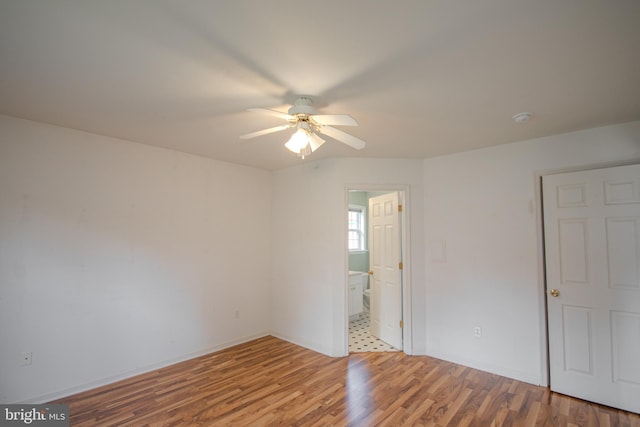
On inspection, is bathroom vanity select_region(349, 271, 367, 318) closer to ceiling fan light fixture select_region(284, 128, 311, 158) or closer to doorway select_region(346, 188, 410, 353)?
doorway select_region(346, 188, 410, 353)

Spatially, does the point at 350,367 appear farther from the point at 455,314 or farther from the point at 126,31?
the point at 126,31

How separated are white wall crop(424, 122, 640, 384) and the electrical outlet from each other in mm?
4118

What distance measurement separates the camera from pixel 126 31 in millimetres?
1500

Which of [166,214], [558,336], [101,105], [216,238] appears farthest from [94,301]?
[558,336]

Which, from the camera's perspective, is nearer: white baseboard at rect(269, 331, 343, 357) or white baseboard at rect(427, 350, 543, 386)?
white baseboard at rect(427, 350, 543, 386)

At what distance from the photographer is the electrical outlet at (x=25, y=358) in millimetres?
2580

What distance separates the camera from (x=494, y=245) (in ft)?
10.8

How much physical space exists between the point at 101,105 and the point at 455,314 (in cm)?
416

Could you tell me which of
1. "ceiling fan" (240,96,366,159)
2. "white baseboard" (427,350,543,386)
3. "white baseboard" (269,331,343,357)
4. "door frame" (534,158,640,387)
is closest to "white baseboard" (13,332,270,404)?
"white baseboard" (269,331,343,357)

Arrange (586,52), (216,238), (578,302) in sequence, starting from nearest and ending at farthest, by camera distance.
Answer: (586,52) < (578,302) < (216,238)

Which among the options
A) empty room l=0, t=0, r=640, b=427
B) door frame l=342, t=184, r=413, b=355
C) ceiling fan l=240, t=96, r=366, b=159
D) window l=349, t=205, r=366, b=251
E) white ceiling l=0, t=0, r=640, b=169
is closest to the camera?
white ceiling l=0, t=0, r=640, b=169

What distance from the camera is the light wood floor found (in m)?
2.42

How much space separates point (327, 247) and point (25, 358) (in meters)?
3.12

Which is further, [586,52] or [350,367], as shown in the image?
[350,367]
